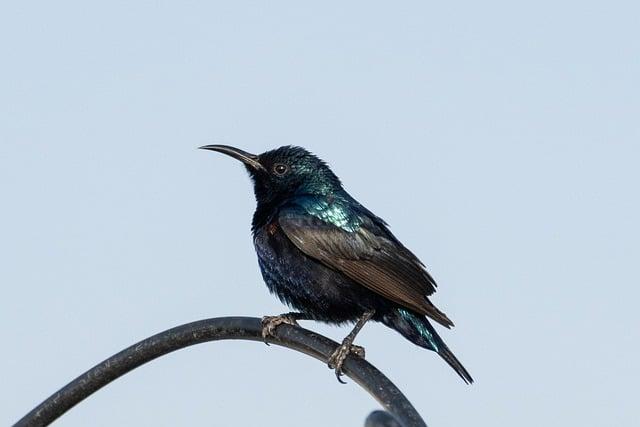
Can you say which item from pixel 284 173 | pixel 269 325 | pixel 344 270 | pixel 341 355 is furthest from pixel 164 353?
pixel 284 173

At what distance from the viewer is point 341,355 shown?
276 inches

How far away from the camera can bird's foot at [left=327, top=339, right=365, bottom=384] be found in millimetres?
6980

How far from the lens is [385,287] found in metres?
8.25

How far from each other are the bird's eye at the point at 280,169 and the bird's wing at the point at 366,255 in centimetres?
81

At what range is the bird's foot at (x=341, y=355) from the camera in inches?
275

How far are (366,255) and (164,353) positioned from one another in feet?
8.12

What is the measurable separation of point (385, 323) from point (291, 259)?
75cm

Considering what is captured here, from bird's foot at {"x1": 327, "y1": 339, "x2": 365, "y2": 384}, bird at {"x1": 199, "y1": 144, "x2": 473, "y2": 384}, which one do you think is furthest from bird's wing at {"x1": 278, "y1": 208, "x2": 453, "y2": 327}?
bird's foot at {"x1": 327, "y1": 339, "x2": 365, "y2": 384}

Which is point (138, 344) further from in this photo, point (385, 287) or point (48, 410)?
point (385, 287)

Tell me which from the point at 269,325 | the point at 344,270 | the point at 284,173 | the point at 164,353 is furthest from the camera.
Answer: the point at 284,173

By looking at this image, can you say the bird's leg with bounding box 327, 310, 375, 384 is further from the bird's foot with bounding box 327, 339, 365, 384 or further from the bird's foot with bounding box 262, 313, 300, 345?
the bird's foot with bounding box 262, 313, 300, 345

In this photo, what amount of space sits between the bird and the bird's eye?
56 cm

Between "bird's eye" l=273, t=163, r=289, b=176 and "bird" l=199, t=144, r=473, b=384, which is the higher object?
"bird's eye" l=273, t=163, r=289, b=176

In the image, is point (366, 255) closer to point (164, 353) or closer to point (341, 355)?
point (341, 355)
